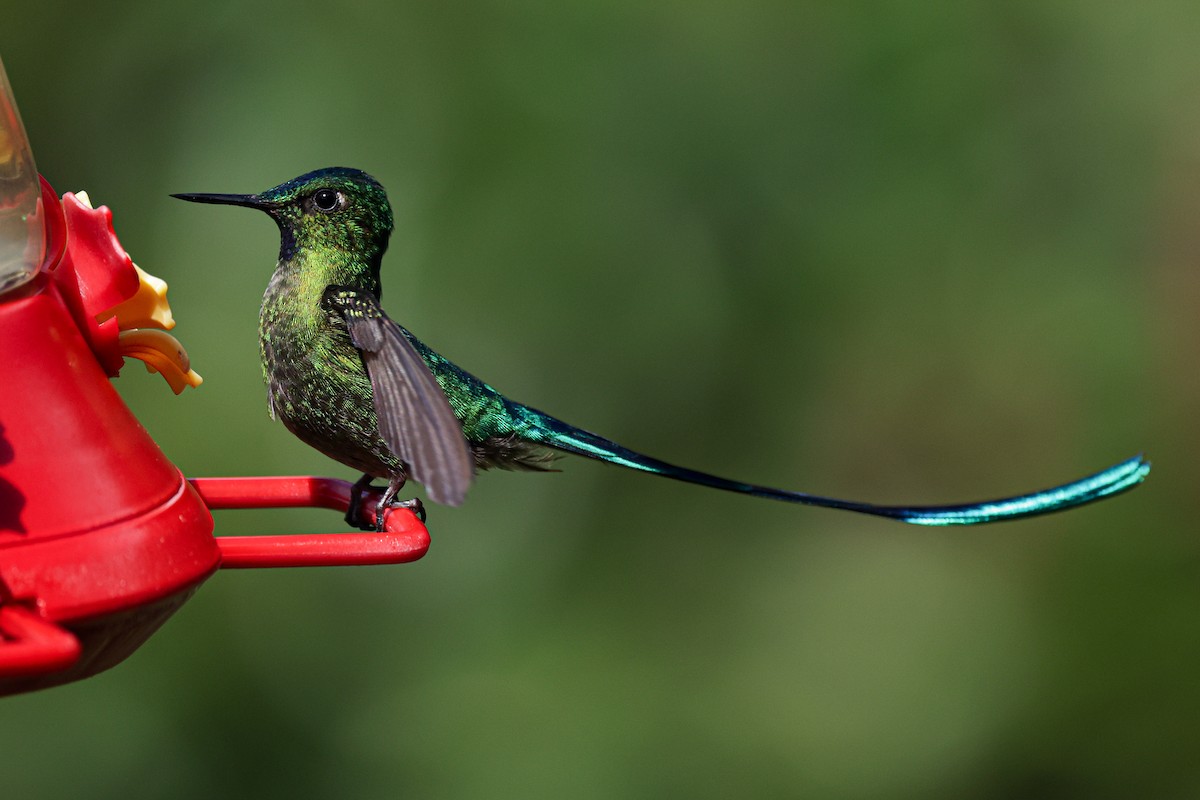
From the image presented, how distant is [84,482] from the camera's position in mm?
2125

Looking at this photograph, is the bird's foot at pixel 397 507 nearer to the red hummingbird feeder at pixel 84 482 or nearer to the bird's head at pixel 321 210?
the red hummingbird feeder at pixel 84 482

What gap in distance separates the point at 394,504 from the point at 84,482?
0.83 meters

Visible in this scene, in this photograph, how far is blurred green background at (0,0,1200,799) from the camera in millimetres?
4680

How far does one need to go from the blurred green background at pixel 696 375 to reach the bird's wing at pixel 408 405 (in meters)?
1.69

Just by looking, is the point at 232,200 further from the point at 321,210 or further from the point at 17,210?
the point at 17,210

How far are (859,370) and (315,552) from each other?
342cm

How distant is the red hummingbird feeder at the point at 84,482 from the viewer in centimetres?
198

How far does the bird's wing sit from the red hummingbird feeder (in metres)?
0.11

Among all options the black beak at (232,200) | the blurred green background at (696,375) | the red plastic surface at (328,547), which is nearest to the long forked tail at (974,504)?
the red plastic surface at (328,547)

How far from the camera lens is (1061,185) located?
5.27 metres

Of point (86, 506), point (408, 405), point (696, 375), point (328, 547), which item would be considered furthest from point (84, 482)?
point (696, 375)

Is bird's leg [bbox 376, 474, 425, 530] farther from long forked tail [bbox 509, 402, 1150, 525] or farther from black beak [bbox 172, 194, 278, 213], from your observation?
black beak [bbox 172, 194, 278, 213]

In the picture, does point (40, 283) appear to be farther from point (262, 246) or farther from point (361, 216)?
point (262, 246)

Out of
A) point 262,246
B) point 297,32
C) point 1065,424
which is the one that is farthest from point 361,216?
point 1065,424
